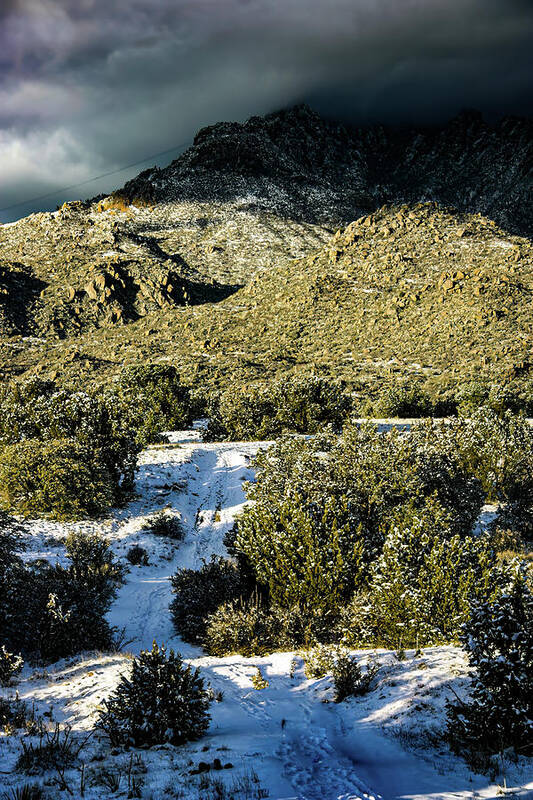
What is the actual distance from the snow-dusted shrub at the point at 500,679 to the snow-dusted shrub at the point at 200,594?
7602 millimetres

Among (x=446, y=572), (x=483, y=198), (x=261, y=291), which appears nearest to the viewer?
(x=446, y=572)

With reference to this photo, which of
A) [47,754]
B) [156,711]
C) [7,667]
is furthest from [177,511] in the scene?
[47,754]

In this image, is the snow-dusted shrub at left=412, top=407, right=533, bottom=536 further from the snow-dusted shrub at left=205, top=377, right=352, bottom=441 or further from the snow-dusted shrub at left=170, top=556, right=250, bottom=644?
the snow-dusted shrub at left=205, top=377, right=352, bottom=441

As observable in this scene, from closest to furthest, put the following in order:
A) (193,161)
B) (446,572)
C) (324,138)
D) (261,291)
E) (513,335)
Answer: (446,572)
(513,335)
(261,291)
(193,161)
(324,138)

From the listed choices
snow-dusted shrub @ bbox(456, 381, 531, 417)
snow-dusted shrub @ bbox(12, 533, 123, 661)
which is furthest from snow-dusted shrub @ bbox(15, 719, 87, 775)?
snow-dusted shrub @ bbox(456, 381, 531, 417)

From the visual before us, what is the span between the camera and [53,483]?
17.3 m

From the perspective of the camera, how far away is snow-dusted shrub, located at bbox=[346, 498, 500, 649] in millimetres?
8594

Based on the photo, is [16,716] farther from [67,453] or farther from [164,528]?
[67,453]

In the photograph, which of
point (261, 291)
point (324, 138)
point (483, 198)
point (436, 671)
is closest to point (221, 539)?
point (436, 671)

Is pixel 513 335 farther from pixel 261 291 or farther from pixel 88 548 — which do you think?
pixel 88 548

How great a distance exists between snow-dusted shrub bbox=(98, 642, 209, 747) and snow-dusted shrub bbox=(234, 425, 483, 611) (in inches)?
210

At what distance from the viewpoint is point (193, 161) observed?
145 m

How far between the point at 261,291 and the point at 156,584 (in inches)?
2889

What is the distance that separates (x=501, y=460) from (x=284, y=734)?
1612 cm
